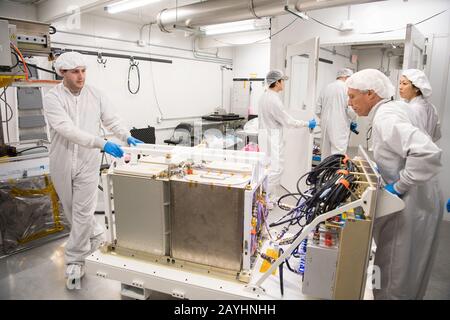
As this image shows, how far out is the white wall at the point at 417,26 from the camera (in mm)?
3170

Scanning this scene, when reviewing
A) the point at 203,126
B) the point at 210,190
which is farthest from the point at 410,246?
the point at 203,126

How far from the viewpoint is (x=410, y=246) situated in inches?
61.0

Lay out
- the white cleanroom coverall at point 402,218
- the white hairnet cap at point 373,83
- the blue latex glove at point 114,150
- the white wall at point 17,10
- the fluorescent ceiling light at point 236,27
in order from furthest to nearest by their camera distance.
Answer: the fluorescent ceiling light at point 236,27 < the white wall at point 17,10 < the blue latex glove at point 114,150 < the white hairnet cap at point 373,83 < the white cleanroom coverall at point 402,218

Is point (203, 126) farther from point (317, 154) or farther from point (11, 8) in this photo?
point (11, 8)

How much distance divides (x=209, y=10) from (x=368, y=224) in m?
3.06

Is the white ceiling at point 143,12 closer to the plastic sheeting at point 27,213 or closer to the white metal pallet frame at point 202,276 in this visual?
the plastic sheeting at point 27,213

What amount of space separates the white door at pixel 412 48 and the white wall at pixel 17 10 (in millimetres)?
4749

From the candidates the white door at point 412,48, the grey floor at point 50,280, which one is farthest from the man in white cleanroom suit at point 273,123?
the grey floor at point 50,280

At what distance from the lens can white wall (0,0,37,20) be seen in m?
4.07

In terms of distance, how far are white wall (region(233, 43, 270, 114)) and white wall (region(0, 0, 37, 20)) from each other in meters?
4.29

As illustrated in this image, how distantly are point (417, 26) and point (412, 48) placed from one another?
1068 mm

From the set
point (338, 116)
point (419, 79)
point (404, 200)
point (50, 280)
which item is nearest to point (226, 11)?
point (338, 116)

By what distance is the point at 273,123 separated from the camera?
11.6 feet

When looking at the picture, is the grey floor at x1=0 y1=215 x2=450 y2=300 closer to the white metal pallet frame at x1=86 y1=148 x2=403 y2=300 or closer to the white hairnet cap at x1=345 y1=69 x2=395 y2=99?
the white metal pallet frame at x1=86 y1=148 x2=403 y2=300
